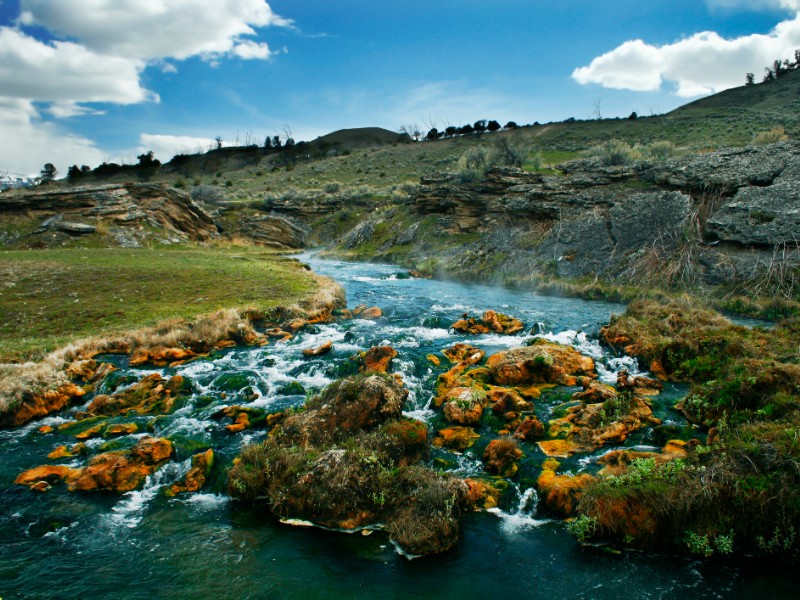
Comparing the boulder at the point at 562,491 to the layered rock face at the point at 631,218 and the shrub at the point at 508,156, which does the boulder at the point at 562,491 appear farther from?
the shrub at the point at 508,156

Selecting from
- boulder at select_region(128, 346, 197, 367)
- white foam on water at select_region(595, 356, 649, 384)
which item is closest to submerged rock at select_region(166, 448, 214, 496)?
boulder at select_region(128, 346, 197, 367)

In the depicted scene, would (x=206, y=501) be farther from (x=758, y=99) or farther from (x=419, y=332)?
(x=758, y=99)

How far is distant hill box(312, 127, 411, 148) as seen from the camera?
128750 millimetres

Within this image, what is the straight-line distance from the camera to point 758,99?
82938 mm

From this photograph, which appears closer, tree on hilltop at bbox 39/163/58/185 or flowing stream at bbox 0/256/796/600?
flowing stream at bbox 0/256/796/600

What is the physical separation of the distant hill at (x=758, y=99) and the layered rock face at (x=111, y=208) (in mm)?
79071

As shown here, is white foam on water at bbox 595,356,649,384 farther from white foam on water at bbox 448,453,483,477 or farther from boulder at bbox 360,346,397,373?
boulder at bbox 360,346,397,373

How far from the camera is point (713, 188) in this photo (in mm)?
25422

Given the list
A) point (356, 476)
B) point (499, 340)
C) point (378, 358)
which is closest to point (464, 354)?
point (499, 340)

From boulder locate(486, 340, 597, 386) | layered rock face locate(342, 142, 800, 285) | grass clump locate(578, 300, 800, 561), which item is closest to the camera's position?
grass clump locate(578, 300, 800, 561)

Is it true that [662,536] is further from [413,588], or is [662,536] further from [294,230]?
[294,230]

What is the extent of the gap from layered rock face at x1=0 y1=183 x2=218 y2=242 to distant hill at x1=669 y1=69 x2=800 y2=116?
79.1 metres

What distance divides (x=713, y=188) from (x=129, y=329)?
95.6 feet

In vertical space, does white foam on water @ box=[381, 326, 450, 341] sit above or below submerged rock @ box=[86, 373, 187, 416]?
above
